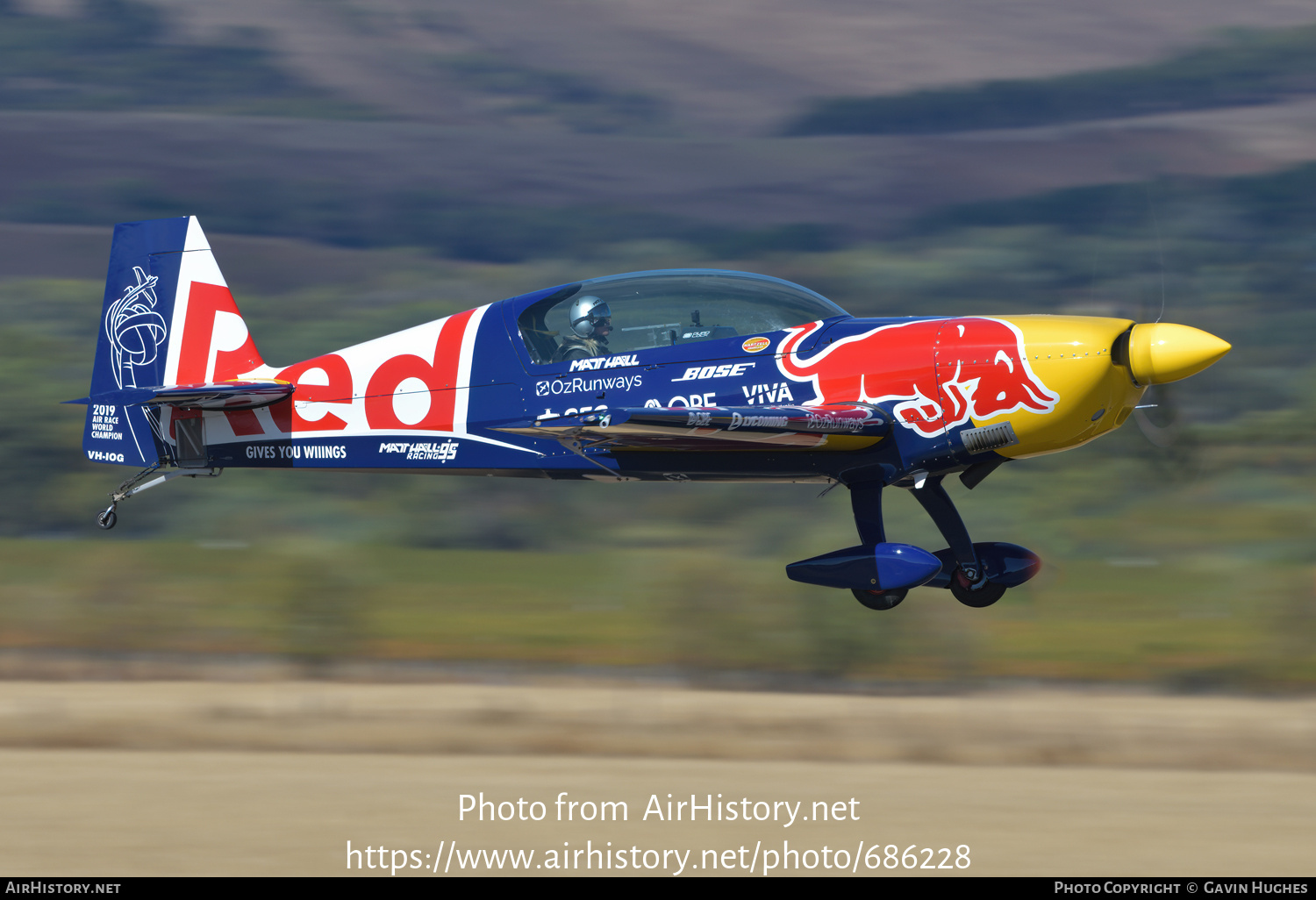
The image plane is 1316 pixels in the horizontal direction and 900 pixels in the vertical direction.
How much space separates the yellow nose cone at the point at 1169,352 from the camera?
9.20 metres

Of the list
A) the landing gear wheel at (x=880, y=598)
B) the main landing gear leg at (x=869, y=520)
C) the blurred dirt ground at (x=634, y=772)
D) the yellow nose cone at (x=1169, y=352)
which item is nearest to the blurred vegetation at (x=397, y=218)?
the blurred dirt ground at (x=634, y=772)

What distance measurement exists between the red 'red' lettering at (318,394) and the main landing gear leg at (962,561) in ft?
16.0

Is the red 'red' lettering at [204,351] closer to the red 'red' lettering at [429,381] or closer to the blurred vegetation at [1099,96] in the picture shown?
the red 'red' lettering at [429,381]

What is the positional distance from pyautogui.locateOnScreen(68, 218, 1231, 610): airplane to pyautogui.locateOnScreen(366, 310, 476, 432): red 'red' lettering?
0.06 feet

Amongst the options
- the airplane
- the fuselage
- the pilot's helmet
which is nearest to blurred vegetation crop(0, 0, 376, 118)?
the fuselage

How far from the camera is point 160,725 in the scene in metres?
20.8

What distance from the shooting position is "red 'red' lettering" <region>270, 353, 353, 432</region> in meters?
11.4

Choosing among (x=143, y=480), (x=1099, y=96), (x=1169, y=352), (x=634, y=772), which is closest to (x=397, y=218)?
(x=1099, y=96)

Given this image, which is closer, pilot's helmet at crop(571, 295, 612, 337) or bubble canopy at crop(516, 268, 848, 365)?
bubble canopy at crop(516, 268, 848, 365)

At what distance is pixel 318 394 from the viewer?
11.4 metres

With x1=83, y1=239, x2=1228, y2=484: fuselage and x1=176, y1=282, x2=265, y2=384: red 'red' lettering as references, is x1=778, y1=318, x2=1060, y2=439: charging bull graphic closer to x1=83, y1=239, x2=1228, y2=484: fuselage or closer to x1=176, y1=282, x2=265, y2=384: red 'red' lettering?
x1=83, y1=239, x2=1228, y2=484: fuselage

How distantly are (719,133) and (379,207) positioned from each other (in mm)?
21851

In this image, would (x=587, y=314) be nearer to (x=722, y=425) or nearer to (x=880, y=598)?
(x=722, y=425)

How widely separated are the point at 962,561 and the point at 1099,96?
274 feet
